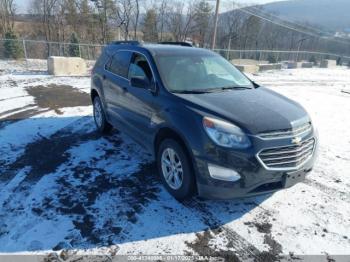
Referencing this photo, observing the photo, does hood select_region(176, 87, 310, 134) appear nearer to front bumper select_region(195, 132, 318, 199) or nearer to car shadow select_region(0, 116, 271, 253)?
front bumper select_region(195, 132, 318, 199)

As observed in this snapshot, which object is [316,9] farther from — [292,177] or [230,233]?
[230,233]

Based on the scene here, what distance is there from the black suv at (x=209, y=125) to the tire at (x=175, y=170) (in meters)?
0.01

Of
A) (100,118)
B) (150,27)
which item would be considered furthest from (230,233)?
(150,27)

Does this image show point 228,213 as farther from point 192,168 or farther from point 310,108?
point 310,108

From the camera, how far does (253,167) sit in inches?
118

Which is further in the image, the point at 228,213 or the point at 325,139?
the point at 325,139

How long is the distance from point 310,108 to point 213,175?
7.30 metres

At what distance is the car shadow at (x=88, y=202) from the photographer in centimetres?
308

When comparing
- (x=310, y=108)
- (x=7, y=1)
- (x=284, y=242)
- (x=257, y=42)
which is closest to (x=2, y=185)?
(x=284, y=242)

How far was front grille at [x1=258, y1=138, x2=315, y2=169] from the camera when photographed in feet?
10.0

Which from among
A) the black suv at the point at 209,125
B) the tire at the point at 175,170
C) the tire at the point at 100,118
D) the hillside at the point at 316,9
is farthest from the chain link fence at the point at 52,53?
the hillside at the point at 316,9

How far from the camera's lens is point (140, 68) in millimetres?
4418

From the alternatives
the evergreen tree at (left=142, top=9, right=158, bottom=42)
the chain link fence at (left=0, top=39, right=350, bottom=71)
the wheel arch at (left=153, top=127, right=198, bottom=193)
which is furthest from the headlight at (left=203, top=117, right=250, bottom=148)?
the evergreen tree at (left=142, top=9, right=158, bottom=42)

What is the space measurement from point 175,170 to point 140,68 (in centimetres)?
170
